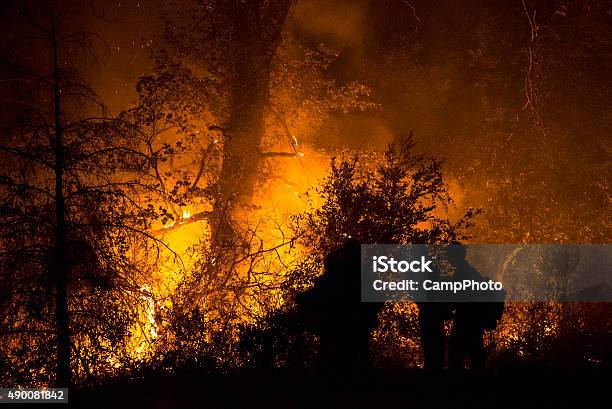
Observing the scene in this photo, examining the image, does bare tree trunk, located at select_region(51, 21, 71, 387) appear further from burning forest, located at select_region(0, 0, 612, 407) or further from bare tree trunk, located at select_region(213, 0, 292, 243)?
bare tree trunk, located at select_region(213, 0, 292, 243)

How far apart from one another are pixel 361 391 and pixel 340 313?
98cm

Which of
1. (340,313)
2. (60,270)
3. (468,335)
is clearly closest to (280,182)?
(468,335)

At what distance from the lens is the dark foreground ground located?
23.4 ft

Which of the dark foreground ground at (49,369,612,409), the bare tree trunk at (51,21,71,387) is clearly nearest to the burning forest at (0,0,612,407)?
the bare tree trunk at (51,21,71,387)

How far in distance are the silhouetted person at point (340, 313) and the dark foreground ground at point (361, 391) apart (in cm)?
24

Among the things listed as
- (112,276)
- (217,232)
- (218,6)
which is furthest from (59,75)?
(218,6)

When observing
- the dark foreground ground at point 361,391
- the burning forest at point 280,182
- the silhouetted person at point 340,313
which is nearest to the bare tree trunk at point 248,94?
the burning forest at point 280,182

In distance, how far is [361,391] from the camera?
23.9ft

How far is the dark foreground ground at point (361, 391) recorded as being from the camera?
7.12 metres

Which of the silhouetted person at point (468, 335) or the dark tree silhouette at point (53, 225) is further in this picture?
the silhouetted person at point (468, 335)

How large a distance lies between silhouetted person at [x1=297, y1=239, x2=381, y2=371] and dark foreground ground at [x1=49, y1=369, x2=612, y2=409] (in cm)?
24

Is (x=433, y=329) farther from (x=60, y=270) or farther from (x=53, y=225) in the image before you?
(x=53, y=225)

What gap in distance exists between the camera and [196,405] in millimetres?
7328

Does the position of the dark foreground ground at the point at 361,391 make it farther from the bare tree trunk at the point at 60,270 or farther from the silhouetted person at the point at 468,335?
the bare tree trunk at the point at 60,270
